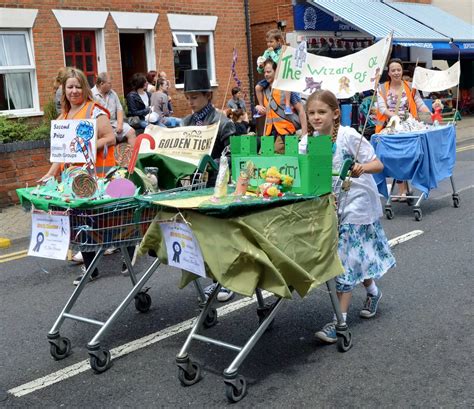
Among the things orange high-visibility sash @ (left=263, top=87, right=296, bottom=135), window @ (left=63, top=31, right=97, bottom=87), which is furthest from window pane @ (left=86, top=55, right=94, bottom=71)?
orange high-visibility sash @ (left=263, top=87, right=296, bottom=135)

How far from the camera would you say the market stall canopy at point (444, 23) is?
23.0 metres

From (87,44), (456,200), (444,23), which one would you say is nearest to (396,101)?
(456,200)

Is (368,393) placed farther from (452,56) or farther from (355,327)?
(452,56)

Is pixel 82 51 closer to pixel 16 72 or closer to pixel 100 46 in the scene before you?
pixel 100 46

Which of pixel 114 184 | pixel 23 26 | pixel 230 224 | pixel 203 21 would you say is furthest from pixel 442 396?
pixel 203 21

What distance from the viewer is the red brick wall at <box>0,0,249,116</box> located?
13.1 meters

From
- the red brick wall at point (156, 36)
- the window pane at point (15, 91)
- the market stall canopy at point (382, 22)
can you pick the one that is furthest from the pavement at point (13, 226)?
the market stall canopy at point (382, 22)

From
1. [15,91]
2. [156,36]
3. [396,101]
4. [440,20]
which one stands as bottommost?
[396,101]

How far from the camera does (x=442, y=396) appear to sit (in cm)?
377

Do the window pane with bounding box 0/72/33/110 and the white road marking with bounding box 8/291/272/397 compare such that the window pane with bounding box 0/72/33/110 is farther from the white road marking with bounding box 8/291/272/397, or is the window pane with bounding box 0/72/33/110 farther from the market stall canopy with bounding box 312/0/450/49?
the market stall canopy with bounding box 312/0/450/49

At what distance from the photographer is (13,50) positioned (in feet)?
42.0

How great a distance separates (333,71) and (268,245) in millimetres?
2037

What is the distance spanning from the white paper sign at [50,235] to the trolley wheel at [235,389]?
1311 mm

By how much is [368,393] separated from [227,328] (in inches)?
57.0
